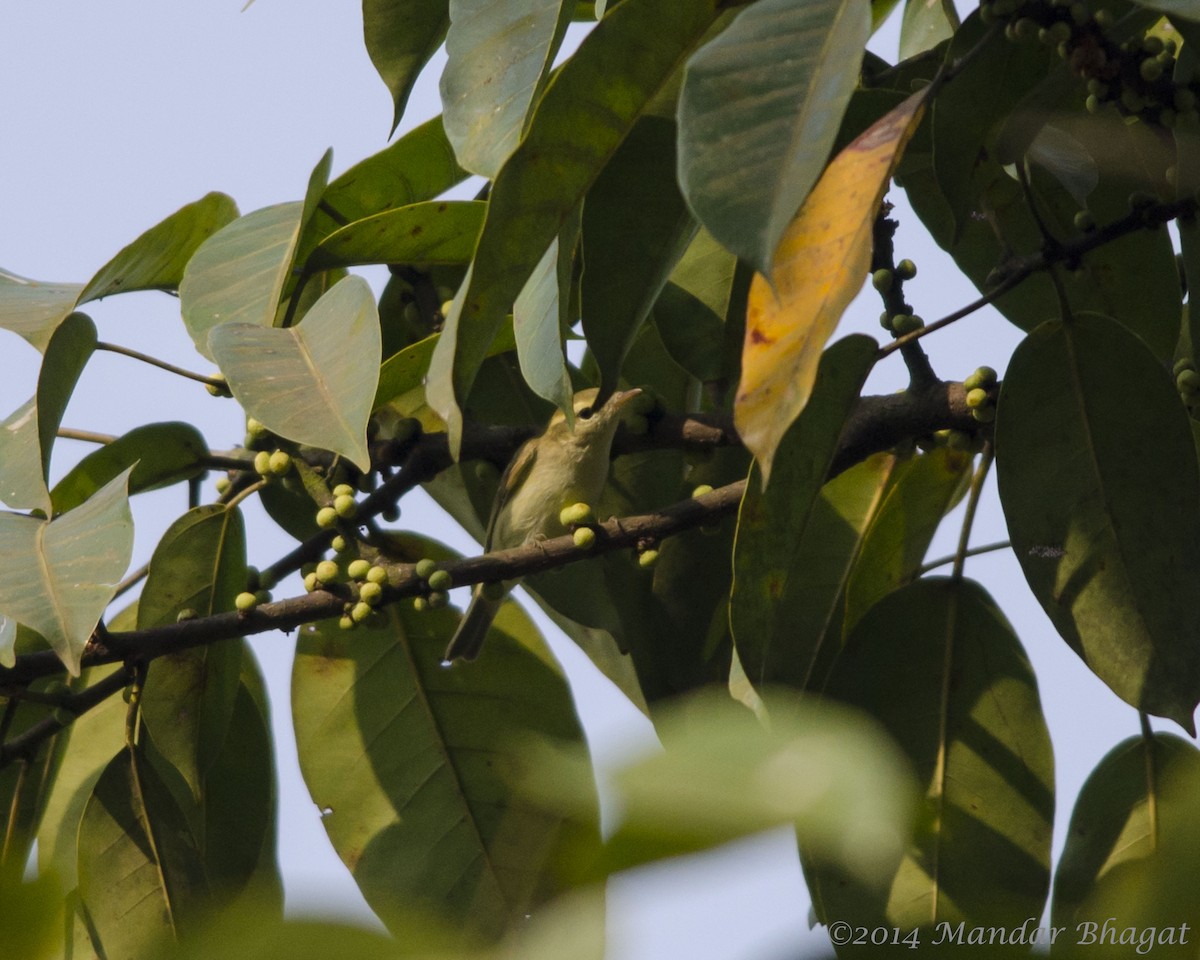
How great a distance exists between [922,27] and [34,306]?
189 cm

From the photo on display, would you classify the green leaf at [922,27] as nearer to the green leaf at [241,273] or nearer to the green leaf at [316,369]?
the green leaf at [241,273]

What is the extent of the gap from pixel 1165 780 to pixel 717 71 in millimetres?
1314

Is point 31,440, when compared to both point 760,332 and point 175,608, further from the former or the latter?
point 760,332

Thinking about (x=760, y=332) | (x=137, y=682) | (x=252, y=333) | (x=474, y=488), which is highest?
(x=252, y=333)

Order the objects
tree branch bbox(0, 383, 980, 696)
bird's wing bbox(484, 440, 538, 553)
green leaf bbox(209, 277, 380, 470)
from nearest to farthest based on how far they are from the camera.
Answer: green leaf bbox(209, 277, 380, 470)
tree branch bbox(0, 383, 980, 696)
bird's wing bbox(484, 440, 538, 553)

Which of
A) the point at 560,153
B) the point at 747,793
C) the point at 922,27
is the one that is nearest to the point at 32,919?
the point at 747,793

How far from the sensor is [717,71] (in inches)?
49.4

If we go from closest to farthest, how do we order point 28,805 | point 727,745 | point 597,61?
point 727,745 < point 597,61 < point 28,805

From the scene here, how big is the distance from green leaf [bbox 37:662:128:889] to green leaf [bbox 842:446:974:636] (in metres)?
1.39

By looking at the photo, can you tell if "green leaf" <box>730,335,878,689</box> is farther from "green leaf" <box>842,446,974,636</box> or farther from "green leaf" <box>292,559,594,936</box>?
"green leaf" <box>292,559,594,936</box>

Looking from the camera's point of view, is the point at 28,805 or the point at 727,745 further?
the point at 28,805

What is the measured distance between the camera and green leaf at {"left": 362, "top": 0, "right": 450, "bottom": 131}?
227 centimetres

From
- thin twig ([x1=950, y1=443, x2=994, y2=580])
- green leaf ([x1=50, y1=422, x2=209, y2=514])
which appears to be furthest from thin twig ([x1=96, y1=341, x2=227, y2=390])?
thin twig ([x1=950, y1=443, x2=994, y2=580])

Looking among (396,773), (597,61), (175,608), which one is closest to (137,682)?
(175,608)
